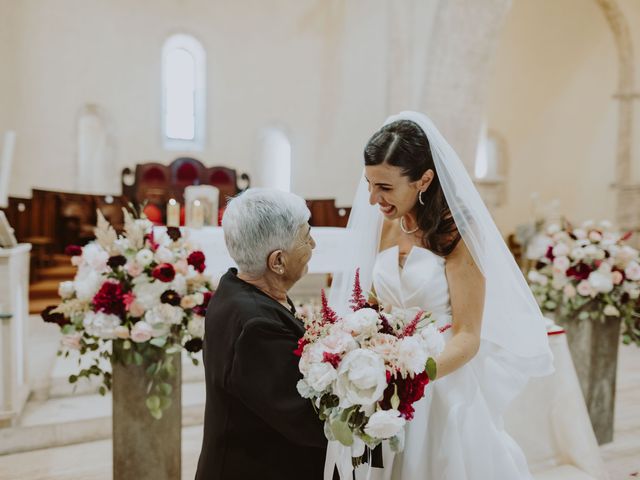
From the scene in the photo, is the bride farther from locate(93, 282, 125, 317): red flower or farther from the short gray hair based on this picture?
locate(93, 282, 125, 317): red flower

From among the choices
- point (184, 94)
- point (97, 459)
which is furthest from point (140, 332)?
point (184, 94)

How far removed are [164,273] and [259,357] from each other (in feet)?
3.06

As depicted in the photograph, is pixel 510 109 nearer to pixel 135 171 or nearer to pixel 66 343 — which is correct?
pixel 135 171

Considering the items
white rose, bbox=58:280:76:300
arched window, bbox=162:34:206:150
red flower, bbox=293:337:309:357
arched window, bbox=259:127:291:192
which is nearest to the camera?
red flower, bbox=293:337:309:357

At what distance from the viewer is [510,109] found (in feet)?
39.7

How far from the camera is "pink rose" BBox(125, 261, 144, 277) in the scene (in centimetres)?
219

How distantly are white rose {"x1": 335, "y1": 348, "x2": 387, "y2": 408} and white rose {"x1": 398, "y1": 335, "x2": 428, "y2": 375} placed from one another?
1.8 inches

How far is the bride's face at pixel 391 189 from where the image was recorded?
1880mm

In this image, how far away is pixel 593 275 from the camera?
11.3 feet

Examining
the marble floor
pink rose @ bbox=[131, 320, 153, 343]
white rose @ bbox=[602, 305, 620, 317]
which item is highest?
pink rose @ bbox=[131, 320, 153, 343]

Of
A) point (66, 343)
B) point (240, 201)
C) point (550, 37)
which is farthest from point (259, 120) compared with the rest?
point (240, 201)

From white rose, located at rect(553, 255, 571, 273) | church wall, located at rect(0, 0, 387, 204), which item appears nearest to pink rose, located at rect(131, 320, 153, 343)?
white rose, located at rect(553, 255, 571, 273)

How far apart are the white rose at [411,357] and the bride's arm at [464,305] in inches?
21.3

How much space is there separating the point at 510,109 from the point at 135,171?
7973 millimetres
